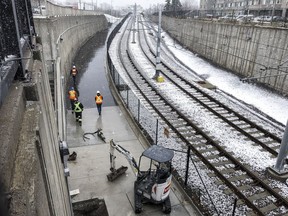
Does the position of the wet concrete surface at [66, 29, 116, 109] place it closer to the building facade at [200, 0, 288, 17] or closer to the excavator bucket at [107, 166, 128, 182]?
the excavator bucket at [107, 166, 128, 182]

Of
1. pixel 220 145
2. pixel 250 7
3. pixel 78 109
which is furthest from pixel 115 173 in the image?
pixel 250 7

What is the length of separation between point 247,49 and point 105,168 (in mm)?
19357

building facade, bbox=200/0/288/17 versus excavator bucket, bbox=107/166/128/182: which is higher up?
building facade, bbox=200/0/288/17

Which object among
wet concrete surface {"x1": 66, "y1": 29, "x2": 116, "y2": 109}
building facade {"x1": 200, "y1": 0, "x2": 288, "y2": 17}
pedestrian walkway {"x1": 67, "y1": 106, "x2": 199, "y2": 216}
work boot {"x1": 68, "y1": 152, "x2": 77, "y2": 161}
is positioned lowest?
wet concrete surface {"x1": 66, "y1": 29, "x2": 116, "y2": 109}

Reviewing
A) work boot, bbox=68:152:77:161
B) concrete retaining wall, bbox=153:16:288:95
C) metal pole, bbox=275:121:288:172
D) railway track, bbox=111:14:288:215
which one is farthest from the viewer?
concrete retaining wall, bbox=153:16:288:95

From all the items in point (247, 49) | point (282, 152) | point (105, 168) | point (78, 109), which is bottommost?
point (105, 168)

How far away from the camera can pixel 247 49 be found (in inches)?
982

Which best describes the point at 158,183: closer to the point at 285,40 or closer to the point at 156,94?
the point at 156,94

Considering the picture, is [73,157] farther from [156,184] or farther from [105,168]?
[156,184]

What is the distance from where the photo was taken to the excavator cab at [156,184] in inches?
324

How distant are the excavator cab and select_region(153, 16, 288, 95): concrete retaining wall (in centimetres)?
883

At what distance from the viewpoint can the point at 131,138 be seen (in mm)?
13359

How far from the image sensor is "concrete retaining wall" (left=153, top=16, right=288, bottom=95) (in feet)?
67.8

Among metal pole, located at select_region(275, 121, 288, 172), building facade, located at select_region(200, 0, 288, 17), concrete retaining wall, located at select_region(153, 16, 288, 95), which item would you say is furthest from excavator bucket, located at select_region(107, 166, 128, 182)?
building facade, located at select_region(200, 0, 288, 17)
